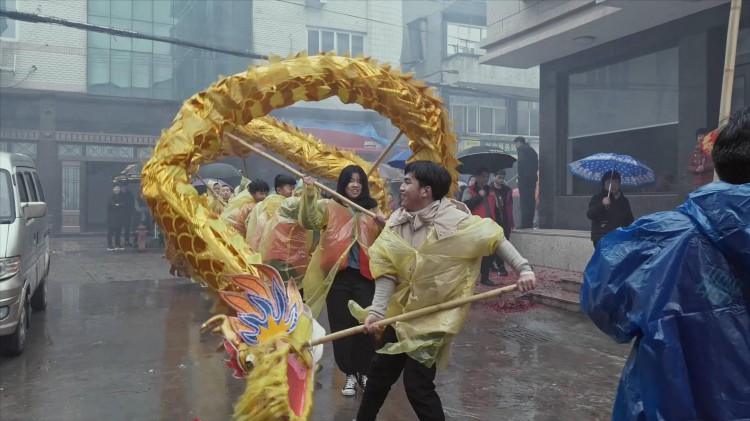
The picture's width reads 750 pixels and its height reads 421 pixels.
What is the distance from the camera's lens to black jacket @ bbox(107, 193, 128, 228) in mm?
16938

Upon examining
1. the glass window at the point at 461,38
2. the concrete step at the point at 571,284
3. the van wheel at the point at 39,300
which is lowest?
the van wheel at the point at 39,300

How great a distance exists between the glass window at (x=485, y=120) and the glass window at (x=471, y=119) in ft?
0.88

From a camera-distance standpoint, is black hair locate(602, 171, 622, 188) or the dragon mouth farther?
black hair locate(602, 171, 622, 188)

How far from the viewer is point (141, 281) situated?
36.9ft

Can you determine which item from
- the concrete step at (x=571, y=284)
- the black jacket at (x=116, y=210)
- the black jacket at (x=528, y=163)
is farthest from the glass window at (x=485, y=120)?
the concrete step at (x=571, y=284)

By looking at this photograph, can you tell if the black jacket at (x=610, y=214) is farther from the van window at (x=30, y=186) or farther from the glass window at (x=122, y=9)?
the glass window at (x=122, y=9)

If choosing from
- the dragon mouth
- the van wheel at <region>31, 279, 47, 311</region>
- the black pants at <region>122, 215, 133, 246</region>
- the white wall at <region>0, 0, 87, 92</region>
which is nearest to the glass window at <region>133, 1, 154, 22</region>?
the white wall at <region>0, 0, 87, 92</region>

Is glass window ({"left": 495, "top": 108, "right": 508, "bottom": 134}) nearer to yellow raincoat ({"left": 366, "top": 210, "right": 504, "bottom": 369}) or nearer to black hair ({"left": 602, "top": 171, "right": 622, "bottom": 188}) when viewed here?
black hair ({"left": 602, "top": 171, "right": 622, "bottom": 188})

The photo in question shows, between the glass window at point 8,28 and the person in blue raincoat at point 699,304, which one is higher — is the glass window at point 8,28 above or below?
above

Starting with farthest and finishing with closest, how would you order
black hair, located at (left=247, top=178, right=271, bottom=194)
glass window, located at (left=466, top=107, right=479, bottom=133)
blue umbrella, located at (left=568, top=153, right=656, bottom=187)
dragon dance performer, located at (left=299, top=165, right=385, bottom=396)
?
glass window, located at (left=466, top=107, right=479, bottom=133) < blue umbrella, located at (left=568, top=153, right=656, bottom=187) < black hair, located at (left=247, top=178, right=271, bottom=194) < dragon dance performer, located at (left=299, top=165, right=385, bottom=396)

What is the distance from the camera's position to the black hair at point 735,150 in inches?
76.5

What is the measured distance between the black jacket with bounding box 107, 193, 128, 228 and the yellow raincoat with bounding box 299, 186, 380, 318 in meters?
13.7

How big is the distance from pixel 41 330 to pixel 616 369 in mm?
5934

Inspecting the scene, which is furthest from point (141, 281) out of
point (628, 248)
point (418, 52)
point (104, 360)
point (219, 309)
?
point (418, 52)
